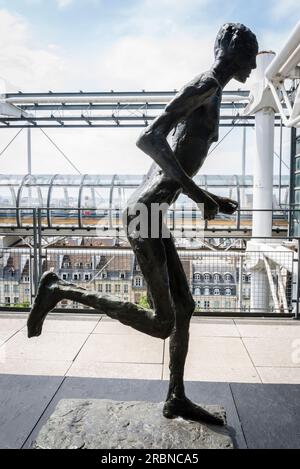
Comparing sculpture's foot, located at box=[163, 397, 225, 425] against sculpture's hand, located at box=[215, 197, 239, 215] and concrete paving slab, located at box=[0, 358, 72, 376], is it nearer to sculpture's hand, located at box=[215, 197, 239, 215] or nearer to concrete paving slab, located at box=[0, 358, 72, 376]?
sculpture's hand, located at box=[215, 197, 239, 215]

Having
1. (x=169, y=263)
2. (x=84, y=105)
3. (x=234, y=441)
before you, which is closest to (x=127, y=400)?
(x=234, y=441)

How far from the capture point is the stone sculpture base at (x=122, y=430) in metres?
2.19

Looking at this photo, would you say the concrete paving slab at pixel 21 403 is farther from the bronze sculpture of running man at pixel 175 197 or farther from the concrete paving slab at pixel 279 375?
the concrete paving slab at pixel 279 375

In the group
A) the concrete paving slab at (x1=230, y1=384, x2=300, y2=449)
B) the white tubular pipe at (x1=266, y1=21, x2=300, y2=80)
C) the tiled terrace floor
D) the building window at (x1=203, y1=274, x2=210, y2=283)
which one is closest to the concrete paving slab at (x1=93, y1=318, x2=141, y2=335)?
the tiled terrace floor

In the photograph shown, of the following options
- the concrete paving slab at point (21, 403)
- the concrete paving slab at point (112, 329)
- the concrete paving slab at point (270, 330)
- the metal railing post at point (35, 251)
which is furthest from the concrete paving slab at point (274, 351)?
the metal railing post at point (35, 251)

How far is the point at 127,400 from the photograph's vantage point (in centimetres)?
285

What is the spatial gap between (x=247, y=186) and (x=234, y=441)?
12.2 m

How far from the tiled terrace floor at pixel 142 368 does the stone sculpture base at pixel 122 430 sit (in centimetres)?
21

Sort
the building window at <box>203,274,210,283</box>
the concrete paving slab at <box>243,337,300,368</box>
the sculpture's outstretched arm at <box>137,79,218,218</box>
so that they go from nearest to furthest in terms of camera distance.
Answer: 1. the sculpture's outstretched arm at <box>137,79,218,218</box>
2. the concrete paving slab at <box>243,337,300,368</box>
3. the building window at <box>203,274,210,283</box>

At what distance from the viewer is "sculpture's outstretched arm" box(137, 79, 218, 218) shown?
78.2 inches

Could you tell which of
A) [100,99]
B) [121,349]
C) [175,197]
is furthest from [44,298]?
[100,99]

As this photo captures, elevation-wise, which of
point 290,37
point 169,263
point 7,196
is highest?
point 290,37

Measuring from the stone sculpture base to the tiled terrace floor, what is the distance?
21 centimetres

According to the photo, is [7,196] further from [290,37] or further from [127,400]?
[127,400]
